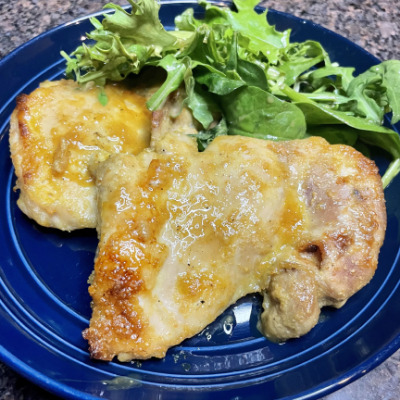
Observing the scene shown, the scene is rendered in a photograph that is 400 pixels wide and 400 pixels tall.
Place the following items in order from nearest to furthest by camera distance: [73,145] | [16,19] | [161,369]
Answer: [161,369]
[73,145]
[16,19]

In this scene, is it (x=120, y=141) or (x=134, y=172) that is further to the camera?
(x=120, y=141)

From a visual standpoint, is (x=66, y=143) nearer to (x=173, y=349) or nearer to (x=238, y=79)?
(x=238, y=79)

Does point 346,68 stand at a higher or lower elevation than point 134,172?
lower

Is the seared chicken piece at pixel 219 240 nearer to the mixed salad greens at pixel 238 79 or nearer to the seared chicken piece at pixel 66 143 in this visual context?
the seared chicken piece at pixel 66 143

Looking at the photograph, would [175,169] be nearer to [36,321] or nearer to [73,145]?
[73,145]

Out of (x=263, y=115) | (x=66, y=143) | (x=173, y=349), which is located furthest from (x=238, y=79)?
(x=173, y=349)

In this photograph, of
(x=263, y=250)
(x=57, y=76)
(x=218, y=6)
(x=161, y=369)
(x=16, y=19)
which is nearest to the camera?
(x=161, y=369)


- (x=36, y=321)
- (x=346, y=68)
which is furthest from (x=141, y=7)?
(x=36, y=321)
